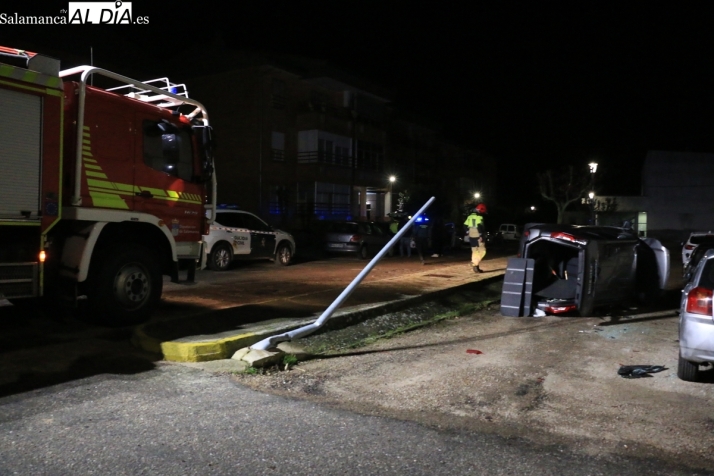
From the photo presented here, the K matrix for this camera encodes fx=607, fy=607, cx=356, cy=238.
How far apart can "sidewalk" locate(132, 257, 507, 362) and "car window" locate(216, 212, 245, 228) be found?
5.34 m

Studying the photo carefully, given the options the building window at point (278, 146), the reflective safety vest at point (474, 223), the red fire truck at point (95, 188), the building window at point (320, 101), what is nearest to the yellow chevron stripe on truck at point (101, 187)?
the red fire truck at point (95, 188)

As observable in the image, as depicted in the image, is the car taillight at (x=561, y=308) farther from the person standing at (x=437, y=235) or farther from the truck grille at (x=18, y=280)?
the person standing at (x=437, y=235)

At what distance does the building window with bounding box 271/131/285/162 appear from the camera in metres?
34.1

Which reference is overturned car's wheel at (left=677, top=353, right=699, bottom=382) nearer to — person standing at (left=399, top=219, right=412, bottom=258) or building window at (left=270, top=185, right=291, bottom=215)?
Result: person standing at (left=399, top=219, right=412, bottom=258)

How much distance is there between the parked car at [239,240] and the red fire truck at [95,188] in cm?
669

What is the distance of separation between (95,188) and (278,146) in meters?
27.6

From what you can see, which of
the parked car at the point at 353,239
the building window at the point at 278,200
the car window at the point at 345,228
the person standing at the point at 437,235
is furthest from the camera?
the building window at the point at 278,200

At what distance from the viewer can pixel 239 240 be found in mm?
16484

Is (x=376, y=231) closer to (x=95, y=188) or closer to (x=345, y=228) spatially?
(x=345, y=228)

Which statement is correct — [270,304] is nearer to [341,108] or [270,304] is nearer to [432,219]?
[432,219]

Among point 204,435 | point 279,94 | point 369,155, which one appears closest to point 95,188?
point 204,435

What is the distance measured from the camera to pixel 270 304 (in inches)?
377

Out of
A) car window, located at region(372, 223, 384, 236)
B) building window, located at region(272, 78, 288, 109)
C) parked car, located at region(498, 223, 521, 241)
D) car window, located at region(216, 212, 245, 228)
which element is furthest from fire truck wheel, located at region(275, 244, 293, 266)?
parked car, located at region(498, 223, 521, 241)

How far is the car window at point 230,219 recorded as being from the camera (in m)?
16.2
